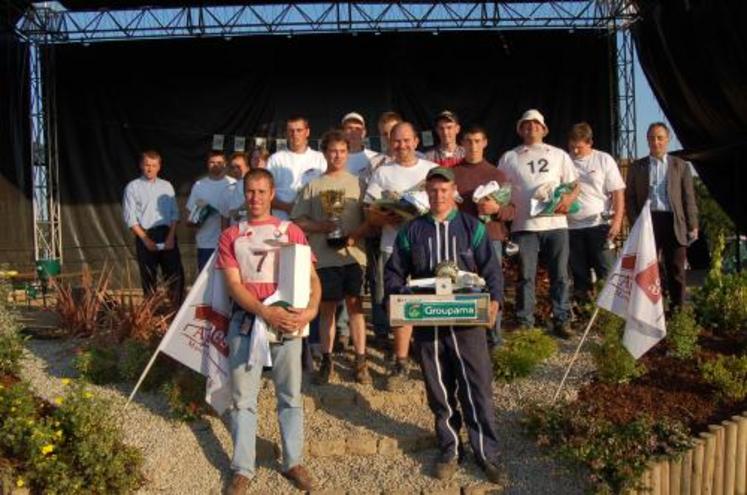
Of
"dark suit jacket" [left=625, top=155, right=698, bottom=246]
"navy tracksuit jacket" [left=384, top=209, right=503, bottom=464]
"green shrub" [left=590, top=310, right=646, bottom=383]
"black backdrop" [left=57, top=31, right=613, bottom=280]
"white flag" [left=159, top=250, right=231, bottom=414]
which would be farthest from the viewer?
"black backdrop" [left=57, top=31, right=613, bottom=280]

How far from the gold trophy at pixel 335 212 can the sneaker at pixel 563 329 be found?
2.02 metres

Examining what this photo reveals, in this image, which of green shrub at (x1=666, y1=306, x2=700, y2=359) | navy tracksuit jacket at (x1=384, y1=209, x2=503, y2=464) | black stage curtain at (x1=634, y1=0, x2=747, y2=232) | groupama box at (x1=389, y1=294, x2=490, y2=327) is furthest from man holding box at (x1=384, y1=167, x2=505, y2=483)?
black stage curtain at (x1=634, y1=0, x2=747, y2=232)

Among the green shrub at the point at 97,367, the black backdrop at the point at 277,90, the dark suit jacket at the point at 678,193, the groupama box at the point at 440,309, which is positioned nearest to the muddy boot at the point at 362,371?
the groupama box at the point at 440,309

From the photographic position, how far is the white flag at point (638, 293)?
4.67 meters

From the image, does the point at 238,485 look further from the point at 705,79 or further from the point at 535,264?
the point at 705,79

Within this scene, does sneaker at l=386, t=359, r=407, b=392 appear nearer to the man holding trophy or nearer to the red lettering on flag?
the man holding trophy

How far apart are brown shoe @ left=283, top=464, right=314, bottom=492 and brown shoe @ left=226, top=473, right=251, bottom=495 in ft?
0.81

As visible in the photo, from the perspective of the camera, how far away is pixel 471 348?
13.6 ft

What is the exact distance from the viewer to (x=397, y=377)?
5.09 m

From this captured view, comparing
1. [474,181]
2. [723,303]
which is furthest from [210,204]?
[723,303]

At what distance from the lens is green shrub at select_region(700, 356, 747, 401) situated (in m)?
4.82

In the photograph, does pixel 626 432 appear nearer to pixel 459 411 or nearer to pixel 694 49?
Answer: pixel 459 411

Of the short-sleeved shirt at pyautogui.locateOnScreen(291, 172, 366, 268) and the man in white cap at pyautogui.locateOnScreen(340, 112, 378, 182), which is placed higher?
the man in white cap at pyautogui.locateOnScreen(340, 112, 378, 182)

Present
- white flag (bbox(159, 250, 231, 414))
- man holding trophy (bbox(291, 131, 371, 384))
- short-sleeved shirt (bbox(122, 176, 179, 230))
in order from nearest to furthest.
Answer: white flag (bbox(159, 250, 231, 414))
man holding trophy (bbox(291, 131, 371, 384))
short-sleeved shirt (bbox(122, 176, 179, 230))
